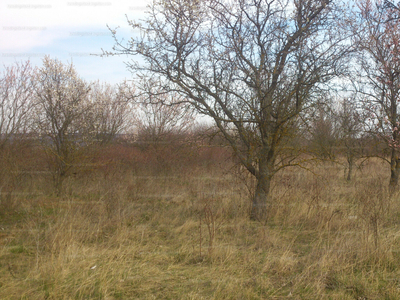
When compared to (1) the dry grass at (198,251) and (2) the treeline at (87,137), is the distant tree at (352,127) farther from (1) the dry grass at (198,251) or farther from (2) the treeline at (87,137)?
(1) the dry grass at (198,251)

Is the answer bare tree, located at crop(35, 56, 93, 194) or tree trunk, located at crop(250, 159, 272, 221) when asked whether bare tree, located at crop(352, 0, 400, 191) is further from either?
bare tree, located at crop(35, 56, 93, 194)

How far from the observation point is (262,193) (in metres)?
5.98

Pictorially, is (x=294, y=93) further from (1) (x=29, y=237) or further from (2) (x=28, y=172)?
(2) (x=28, y=172)

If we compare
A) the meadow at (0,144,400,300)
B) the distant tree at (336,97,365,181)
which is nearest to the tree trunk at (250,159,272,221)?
the meadow at (0,144,400,300)

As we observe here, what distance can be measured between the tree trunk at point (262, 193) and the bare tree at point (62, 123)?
4.95 m

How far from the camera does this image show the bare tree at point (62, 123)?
844cm

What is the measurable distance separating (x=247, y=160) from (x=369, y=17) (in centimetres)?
514

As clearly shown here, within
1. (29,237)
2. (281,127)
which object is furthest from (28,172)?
(281,127)

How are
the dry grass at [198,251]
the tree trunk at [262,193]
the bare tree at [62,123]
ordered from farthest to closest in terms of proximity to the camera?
the bare tree at [62,123] → the tree trunk at [262,193] → the dry grass at [198,251]

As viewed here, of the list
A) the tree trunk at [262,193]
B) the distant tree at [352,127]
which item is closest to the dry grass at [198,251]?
the tree trunk at [262,193]

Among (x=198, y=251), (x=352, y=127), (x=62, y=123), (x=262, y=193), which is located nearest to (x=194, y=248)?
(x=198, y=251)

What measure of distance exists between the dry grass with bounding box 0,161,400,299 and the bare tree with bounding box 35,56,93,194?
1254mm

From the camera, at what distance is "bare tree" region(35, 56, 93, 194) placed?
844 cm

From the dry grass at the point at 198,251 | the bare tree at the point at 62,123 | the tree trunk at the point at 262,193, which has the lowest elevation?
the dry grass at the point at 198,251
